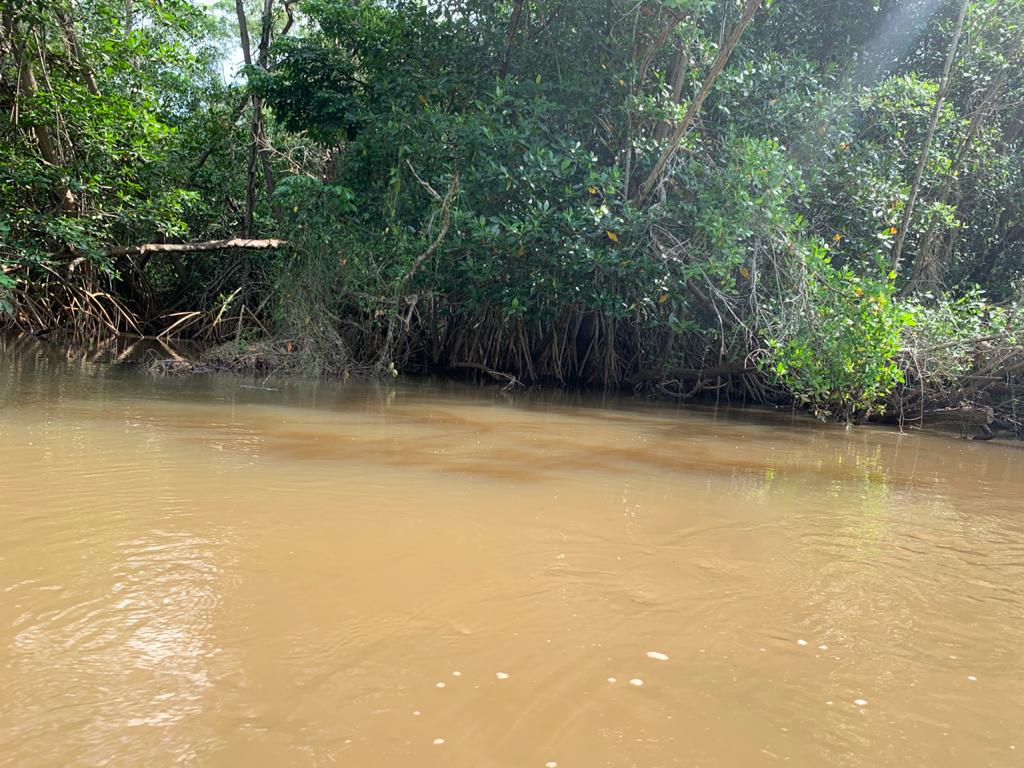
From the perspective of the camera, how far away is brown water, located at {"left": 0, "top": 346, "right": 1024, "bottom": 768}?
1.26 m

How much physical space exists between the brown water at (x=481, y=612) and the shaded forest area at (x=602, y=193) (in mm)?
3690

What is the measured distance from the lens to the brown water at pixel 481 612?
49.8 inches

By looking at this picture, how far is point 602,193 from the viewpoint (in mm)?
7305

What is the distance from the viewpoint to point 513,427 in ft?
17.0

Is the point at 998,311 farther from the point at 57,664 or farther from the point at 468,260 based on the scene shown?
the point at 57,664

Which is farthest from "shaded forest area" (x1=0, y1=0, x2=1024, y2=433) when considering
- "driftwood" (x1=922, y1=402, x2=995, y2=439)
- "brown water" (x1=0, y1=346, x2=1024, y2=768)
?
"brown water" (x1=0, y1=346, x2=1024, y2=768)

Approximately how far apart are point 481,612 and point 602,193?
19.9 feet

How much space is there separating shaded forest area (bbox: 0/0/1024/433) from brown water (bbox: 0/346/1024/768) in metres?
3.69

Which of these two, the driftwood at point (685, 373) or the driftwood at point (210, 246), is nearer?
the driftwood at point (685, 373)

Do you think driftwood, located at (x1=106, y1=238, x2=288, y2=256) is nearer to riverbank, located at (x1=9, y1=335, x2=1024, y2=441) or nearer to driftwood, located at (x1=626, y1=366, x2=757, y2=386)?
riverbank, located at (x1=9, y1=335, x2=1024, y2=441)

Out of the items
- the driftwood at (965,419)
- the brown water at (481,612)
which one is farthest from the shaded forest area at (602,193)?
the brown water at (481,612)

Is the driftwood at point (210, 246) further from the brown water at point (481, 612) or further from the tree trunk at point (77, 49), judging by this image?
the brown water at point (481, 612)

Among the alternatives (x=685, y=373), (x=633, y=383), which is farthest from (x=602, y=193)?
(x=633, y=383)

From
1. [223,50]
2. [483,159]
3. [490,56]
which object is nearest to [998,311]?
[483,159]
